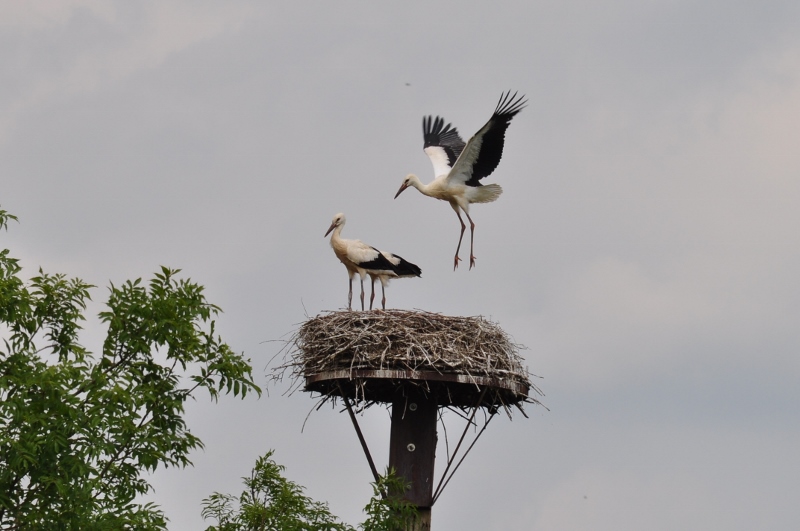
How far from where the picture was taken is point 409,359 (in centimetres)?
1280

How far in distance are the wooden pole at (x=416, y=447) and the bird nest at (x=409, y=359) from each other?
141 mm

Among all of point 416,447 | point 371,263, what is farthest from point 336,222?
point 416,447

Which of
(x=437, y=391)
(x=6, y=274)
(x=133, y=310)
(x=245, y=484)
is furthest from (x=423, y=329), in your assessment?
(x=6, y=274)

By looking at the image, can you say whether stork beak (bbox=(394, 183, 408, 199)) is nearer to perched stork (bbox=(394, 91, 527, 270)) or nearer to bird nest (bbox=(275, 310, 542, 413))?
perched stork (bbox=(394, 91, 527, 270))

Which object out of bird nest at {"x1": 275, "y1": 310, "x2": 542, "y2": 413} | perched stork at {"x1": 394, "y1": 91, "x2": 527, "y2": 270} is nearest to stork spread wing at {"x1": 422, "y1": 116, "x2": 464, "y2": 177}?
perched stork at {"x1": 394, "y1": 91, "x2": 527, "y2": 270}

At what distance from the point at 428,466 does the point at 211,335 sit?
301 cm

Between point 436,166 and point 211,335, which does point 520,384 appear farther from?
point 436,166

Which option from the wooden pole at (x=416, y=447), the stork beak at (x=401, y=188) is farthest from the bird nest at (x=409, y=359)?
the stork beak at (x=401, y=188)

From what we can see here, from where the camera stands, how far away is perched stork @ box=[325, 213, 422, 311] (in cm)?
1561

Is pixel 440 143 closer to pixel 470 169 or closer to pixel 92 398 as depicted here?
pixel 470 169

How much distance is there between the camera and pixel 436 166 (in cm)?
1733

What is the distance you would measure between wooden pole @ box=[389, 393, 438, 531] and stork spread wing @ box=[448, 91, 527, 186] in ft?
10.7

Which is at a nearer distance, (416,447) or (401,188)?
(416,447)

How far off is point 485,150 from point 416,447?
3757 millimetres
